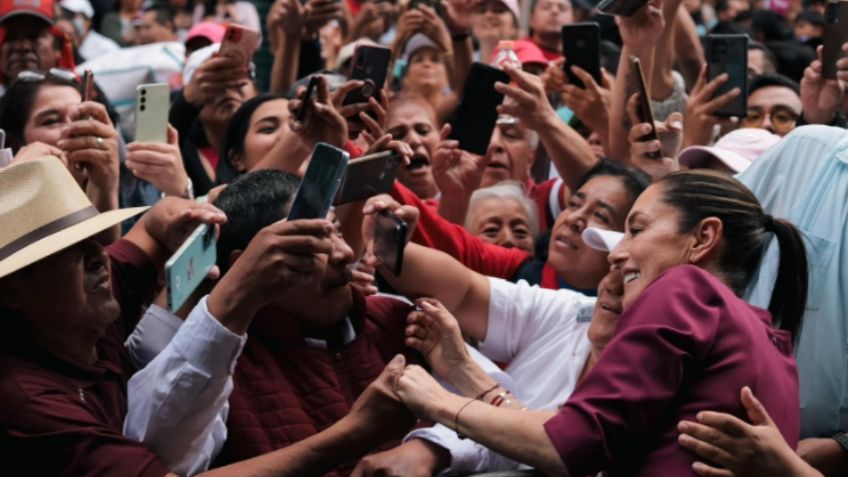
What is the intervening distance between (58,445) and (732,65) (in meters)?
3.21

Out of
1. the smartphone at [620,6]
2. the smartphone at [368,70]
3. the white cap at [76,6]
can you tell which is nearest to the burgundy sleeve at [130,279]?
the smartphone at [368,70]

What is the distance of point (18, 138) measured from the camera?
4777 mm

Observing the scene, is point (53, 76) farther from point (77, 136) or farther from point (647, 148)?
→ point (647, 148)

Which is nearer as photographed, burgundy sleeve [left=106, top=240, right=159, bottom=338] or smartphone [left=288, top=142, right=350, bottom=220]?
smartphone [left=288, top=142, right=350, bottom=220]

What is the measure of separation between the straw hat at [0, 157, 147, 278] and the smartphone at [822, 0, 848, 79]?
8.68 feet

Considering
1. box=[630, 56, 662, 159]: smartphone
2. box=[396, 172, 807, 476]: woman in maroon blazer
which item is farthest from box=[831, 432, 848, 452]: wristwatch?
box=[630, 56, 662, 159]: smartphone

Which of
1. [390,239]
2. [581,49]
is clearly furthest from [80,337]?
[581,49]

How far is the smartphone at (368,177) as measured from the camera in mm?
3389

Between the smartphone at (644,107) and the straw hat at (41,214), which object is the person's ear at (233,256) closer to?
the straw hat at (41,214)

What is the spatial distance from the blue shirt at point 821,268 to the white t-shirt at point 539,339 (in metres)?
0.50

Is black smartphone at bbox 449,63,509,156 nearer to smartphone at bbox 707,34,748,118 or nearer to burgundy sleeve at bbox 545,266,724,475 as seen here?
smartphone at bbox 707,34,748,118

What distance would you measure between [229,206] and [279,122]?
1.50 m

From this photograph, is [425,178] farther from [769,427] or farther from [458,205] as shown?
[769,427]

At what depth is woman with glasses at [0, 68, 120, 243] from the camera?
370 cm
